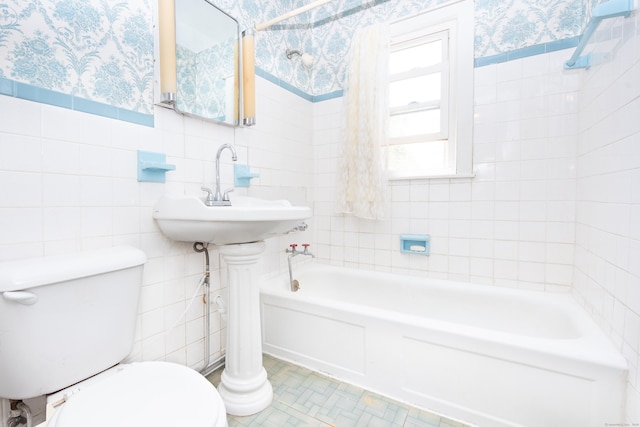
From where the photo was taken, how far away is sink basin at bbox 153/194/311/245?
1.07m

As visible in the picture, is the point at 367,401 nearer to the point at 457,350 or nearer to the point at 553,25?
the point at 457,350

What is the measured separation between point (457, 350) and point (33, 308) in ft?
4.78

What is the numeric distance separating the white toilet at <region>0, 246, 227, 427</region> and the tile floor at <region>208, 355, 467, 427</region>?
587 mm

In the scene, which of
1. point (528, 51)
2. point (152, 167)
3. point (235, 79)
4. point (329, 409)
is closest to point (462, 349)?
point (329, 409)

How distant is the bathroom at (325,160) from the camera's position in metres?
0.97

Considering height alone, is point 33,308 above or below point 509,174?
below

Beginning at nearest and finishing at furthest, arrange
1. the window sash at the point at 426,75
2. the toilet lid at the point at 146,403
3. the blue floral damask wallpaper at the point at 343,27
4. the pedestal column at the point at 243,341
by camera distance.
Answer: the toilet lid at the point at 146,403, the pedestal column at the point at 243,341, the blue floral damask wallpaper at the point at 343,27, the window sash at the point at 426,75

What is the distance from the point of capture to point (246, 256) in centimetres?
129

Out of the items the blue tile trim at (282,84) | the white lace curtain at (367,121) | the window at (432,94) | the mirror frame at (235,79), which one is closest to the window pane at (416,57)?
the window at (432,94)

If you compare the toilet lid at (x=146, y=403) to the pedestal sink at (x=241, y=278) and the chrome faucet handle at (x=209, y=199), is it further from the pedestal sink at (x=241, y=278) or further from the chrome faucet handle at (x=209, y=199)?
the chrome faucet handle at (x=209, y=199)

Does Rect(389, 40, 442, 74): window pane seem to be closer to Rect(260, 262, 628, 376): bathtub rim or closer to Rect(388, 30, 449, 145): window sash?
Rect(388, 30, 449, 145): window sash

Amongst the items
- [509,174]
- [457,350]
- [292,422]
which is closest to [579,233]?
[509,174]

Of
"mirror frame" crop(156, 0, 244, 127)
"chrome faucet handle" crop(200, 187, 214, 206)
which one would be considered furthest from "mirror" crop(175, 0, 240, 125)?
"chrome faucet handle" crop(200, 187, 214, 206)

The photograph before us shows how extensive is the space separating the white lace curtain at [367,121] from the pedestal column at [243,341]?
2.89 ft
